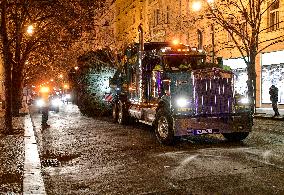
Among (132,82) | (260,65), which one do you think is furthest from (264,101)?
(132,82)

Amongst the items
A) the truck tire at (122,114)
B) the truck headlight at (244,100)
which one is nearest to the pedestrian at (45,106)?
the truck tire at (122,114)

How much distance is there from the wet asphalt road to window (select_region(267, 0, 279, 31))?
15.8 meters

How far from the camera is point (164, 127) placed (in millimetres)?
12250

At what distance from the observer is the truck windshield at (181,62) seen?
13109 mm

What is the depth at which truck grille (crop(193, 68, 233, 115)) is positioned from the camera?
1168cm

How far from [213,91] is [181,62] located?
2.12 meters

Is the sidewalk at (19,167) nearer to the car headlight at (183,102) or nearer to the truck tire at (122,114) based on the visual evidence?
the car headlight at (183,102)

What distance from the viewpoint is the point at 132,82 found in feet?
56.6

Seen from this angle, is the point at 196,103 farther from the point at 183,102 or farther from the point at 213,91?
the point at 213,91

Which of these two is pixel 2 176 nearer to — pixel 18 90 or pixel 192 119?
pixel 192 119

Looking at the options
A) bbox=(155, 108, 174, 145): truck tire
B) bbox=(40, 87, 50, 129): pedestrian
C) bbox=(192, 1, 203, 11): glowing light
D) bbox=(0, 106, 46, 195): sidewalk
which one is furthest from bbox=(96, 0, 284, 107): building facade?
bbox=(40, 87, 50, 129): pedestrian

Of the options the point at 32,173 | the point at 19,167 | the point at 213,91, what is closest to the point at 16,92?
the point at 213,91

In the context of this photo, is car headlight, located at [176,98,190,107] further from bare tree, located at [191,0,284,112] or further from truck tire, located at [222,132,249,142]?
bare tree, located at [191,0,284,112]

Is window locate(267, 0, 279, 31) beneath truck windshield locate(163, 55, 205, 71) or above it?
above
